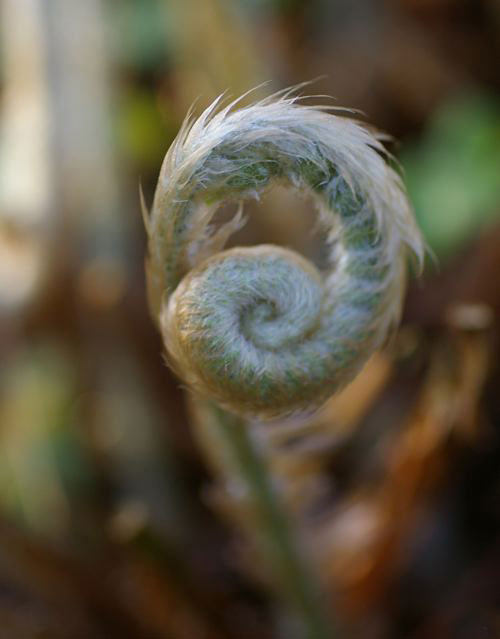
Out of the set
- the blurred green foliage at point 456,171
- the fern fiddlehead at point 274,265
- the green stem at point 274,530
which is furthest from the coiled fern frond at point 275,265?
the blurred green foliage at point 456,171

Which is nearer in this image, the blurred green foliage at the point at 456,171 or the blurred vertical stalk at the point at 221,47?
the blurred vertical stalk at the point at 221,47

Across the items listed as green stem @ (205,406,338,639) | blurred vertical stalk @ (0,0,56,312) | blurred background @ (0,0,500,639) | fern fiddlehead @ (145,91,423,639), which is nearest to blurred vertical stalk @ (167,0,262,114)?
blurred background @ (0,0,500,639)

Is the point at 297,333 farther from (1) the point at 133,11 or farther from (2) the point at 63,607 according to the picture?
(1) the point at 133,11

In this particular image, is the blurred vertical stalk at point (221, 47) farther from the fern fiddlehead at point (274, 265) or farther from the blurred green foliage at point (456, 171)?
the fern fiddlehead at point (274, 265)

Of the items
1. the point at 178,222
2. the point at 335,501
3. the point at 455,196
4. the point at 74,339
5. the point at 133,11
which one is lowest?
the point at 335,501

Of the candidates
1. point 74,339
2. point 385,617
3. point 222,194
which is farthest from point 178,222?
point 74,339

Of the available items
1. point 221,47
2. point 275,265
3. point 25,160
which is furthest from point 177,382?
point 275,265
